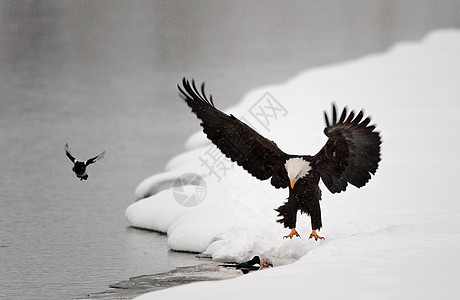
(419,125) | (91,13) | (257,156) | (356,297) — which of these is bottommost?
(356,297)

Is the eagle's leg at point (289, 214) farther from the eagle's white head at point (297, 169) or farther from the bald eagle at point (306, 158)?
the eagle's white head at point (297, 169)

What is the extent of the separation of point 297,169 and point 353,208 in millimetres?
2018

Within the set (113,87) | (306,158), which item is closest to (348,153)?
(306,158)

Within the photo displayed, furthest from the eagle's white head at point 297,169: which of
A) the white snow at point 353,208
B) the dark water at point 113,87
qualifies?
the dark water at point 113,87

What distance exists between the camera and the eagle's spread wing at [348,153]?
7.93 metres

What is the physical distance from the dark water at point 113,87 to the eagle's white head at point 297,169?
1.83m

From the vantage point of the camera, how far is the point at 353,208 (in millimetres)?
10164

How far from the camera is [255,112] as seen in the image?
19.1 metres

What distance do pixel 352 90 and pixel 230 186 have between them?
8833mm

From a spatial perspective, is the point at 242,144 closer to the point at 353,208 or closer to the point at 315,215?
the point at 315,215

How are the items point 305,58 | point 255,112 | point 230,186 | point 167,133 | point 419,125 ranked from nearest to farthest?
point 230,186
point 419,125
point 255,112
point 167,133
point 305,58

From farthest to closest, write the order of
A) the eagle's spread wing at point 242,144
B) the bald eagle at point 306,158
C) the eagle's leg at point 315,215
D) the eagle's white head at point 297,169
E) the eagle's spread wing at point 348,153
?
the eagle's spread wing at point 242,144 → the eagle's leg at point 315,215 → the eagle's white head at point 297,169 → the bald eagle at point 306,158 → the eagle's spread wing at point 348,153

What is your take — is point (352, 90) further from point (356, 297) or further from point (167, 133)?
point (356, 297)

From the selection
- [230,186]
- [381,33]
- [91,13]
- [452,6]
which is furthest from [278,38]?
[230,186]
